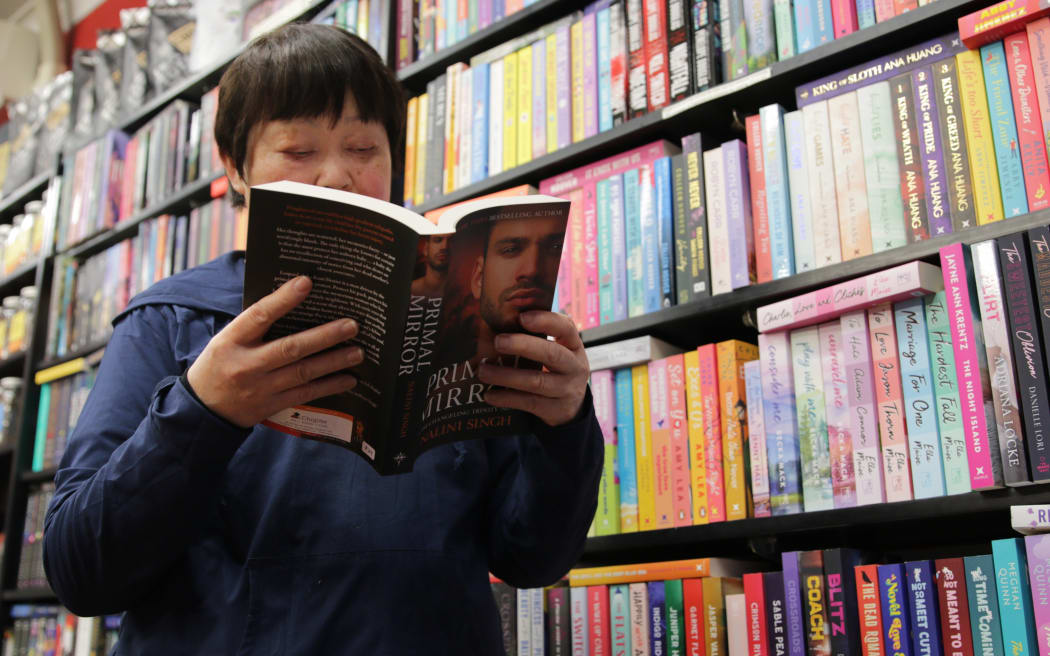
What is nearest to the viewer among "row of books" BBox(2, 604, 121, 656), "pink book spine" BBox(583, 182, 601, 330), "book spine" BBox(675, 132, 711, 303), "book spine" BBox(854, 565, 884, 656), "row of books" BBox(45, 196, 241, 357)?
"book spine" BBox(854, 565, 884, 656)

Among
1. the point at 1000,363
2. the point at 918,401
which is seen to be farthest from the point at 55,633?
the point at 1000,363

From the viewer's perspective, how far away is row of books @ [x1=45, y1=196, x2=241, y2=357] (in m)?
2.36

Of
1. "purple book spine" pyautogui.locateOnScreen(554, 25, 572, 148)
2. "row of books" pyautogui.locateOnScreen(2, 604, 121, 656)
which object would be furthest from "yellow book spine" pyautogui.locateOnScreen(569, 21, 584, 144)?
"row of books" pyautogui.locateOnScreen(2, 604, 121, 656)

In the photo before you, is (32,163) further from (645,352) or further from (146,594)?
(146,594)

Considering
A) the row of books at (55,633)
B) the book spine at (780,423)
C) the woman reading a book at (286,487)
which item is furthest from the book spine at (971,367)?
the row of books at (55,633)

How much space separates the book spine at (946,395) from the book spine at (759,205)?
25 cm

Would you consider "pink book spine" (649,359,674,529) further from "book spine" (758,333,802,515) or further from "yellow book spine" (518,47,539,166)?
"yellow book spine" (518,47,539,166)

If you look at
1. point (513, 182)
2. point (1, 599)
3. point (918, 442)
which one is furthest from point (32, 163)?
point (918, 442)

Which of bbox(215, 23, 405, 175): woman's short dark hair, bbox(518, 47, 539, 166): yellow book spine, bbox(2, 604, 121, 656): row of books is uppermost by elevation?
bbox(518, 47, 539, 166): yellow book spine

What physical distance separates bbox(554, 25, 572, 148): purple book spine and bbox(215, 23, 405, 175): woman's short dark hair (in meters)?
0.60

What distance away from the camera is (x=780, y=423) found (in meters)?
1.30

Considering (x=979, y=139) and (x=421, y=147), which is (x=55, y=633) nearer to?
(x=421, y=147)

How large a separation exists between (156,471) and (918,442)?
87 centimetres

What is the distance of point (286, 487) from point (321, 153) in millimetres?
370
